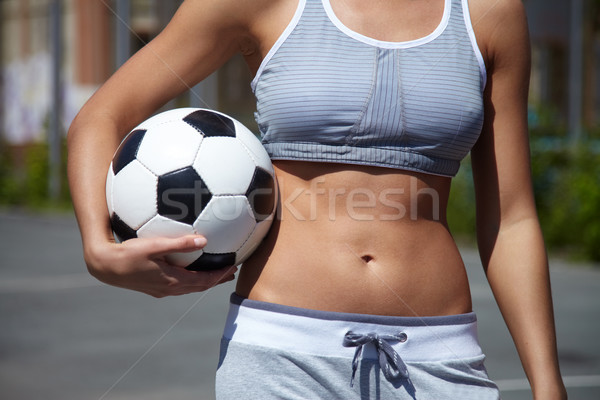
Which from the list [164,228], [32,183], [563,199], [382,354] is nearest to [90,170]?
[164,228]

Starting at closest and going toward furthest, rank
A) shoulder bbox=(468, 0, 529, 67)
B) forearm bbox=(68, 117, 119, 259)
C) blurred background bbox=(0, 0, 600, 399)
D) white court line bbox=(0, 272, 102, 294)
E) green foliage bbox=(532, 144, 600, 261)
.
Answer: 1. forearm bbox=(68, 117, 119, 259)
2. shoulder bbox=(468, 0, 529, 67)
3. blurred background bbox=(0, 0, 600, 399)
4. white court line bbox=(0, 272, 102, 294)
5. green foliage bbox=(532, 144, 600, 261)

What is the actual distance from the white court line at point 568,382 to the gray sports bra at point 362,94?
4.16 metres

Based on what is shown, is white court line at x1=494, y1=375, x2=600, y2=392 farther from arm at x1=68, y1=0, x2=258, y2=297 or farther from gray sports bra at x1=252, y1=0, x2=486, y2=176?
arm at x1=68, y1=0, x2=258, y2=297

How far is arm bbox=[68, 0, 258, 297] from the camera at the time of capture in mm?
1663

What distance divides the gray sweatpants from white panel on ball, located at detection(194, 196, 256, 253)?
0.14 metres

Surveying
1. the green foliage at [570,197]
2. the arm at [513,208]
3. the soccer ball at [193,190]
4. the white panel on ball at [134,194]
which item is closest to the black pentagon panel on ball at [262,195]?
the soccer ball at [193,190]

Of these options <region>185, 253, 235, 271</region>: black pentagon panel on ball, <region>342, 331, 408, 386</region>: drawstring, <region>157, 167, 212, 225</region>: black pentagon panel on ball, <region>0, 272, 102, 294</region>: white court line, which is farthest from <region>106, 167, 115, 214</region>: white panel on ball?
<region>0, 272, 102, 294</region>: white court line

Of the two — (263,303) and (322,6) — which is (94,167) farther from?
(322,6)

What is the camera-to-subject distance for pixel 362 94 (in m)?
1.84

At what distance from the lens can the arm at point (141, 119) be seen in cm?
166

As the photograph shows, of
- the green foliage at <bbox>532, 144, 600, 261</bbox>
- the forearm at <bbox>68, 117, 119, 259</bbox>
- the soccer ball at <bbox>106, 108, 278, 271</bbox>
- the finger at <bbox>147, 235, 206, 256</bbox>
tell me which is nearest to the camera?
the finger at <bbox>147, 235, 206, 256</bbox>

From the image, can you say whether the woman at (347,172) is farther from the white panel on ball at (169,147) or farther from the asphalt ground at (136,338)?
the asphalt ground at (136,338)

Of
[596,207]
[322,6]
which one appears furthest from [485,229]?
[596,207]

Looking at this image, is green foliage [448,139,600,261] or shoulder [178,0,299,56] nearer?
shoulder [178,0,299,56]
